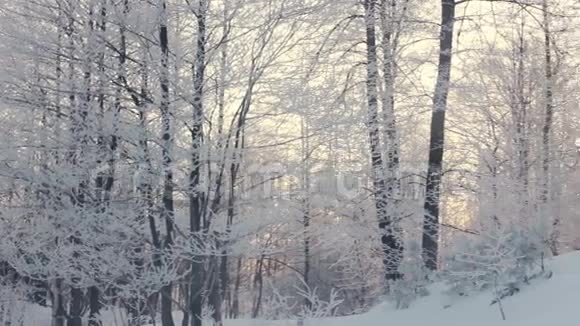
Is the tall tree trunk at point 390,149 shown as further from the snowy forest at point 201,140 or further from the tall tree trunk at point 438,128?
the tall tree trunk at point 438,128

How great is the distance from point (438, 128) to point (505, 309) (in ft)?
17.6

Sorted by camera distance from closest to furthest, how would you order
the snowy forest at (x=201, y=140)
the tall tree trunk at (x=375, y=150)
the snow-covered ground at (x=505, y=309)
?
the snow-covered ground at (x=505, y=309) → the snowy forest at (x=201, y=140) → the tall tree trunk at (x=375, y=150)

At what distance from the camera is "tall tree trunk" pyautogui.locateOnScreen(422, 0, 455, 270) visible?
10.4 metres

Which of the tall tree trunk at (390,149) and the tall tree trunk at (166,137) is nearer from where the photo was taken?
the tall tree trunk at (166,137)

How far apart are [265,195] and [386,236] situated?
276 cm

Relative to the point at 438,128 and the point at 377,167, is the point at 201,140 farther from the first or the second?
the point at 438,128

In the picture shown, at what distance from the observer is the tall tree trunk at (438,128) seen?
10383mm

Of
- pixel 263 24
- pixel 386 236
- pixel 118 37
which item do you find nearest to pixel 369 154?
pixel 386 236

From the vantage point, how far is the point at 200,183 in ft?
26.7

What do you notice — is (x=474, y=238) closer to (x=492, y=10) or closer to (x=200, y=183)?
(x=200, y=183)

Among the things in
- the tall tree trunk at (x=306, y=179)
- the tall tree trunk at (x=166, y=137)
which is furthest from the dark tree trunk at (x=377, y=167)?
Result: the tall tree trunk at (x=166, y=137)

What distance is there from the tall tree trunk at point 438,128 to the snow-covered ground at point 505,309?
3.05 metres

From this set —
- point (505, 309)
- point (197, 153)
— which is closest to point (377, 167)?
point (197, 153)

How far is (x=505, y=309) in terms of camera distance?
5.84m
